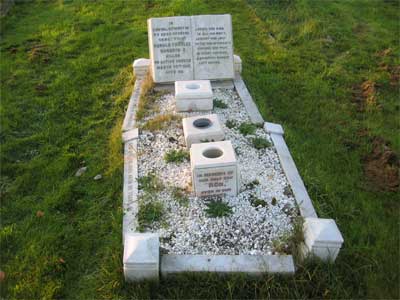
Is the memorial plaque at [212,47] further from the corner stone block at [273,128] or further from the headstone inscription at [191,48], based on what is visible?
the corner stone block at [273,128]

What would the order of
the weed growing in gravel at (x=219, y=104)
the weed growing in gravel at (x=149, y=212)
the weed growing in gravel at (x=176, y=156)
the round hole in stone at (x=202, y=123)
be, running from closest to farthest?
the weed growing in gravel at (x=149, y=212) < the weed growing in gravel at (x=176, y=156) < the round hole in stone at (x=202, y=123) < the weed growing in gravel at (x=219, y=104)

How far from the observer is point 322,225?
3980 mm

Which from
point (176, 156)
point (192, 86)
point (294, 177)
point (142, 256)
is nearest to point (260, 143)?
point (294, 177)

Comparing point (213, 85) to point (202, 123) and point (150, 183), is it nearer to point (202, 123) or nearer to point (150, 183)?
point (202, 123)

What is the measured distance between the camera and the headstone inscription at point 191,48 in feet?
23.7

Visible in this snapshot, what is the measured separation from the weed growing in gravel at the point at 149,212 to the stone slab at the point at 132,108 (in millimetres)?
1820

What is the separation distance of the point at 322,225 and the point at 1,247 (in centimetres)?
348

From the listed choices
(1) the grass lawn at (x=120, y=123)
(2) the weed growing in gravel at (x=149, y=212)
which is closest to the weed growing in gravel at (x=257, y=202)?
(1) the grass lawn at (x=120, y=123)

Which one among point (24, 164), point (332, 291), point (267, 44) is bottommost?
point (332, 291)

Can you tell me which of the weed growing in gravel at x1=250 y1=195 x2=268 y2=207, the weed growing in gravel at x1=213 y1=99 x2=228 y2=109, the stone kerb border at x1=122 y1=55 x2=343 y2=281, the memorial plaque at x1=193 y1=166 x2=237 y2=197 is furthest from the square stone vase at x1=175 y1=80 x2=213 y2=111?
the stone kerb border at x1=122 y1=55 x2=343 y2=281

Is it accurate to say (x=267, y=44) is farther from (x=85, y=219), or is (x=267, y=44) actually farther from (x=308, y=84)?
(x=85, y=219)

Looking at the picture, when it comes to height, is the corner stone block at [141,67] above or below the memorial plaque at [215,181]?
above

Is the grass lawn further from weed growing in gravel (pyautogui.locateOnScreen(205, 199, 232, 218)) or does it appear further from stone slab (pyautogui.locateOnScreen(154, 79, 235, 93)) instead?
weed growing in gravel (pyautogui.locateOnScreen(205, 199, 232, 218))

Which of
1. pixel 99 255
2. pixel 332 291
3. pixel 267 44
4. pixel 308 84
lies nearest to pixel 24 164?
pixel 99 255
